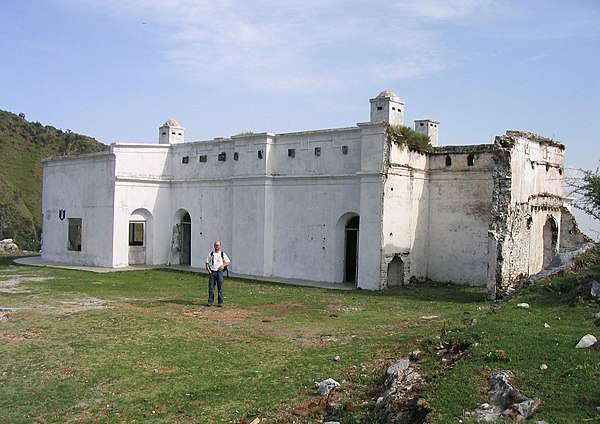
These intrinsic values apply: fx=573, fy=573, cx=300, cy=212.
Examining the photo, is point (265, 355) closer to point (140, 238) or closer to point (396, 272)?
point (396, 272)

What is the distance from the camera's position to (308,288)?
21047 millimetres

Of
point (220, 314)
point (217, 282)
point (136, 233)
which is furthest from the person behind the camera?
point (136, 233)

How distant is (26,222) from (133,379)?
52.7 m

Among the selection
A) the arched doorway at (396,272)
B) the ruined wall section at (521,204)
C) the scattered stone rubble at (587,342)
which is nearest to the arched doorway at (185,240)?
the arched doorway at (396,272)

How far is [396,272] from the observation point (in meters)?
22.3

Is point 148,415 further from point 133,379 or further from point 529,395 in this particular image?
point 529,395

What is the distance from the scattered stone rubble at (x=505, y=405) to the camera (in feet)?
20.5

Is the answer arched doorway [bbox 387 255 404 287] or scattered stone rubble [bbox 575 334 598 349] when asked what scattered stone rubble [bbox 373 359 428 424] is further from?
arched doorway [bbox 387 255 404 287]

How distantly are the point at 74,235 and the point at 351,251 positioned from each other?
50.5ft

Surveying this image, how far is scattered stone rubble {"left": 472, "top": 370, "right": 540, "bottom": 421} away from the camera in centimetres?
625

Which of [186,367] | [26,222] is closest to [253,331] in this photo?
[186,367]

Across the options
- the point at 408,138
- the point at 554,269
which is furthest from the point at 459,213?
the point at 554,269

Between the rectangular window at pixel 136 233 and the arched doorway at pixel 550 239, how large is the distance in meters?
18.5

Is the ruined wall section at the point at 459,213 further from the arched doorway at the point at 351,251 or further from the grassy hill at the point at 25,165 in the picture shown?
the grassy hill at the point at 25,165
